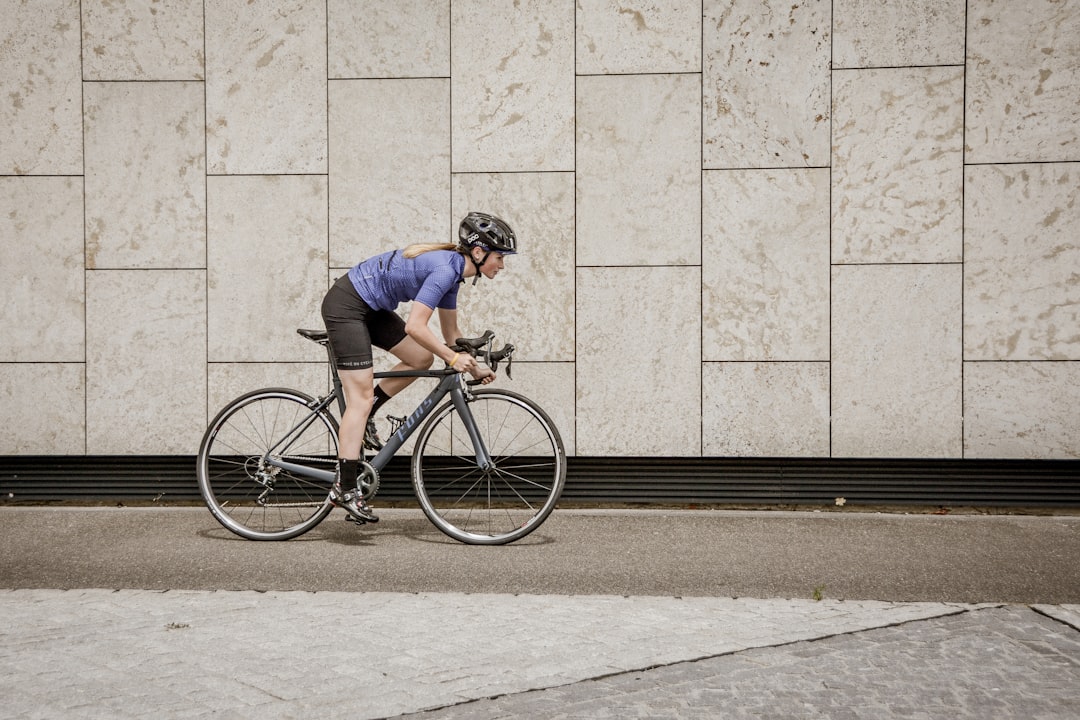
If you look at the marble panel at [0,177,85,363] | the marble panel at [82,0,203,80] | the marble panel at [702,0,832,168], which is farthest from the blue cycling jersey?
the marble panel at [0,177,85,363]

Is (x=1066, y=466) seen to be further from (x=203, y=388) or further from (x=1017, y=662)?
(x=203, y=388)

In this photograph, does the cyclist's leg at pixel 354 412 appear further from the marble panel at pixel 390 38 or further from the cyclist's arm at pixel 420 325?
the marble panel at pixel 390 38

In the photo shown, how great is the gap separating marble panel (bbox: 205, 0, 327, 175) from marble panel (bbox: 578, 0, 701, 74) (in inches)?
73.4

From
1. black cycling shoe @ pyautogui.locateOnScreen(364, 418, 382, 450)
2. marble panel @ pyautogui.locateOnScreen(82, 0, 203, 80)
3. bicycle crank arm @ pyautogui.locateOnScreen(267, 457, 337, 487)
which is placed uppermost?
marble panel @ pyautogui.locateOnScreen(82, 0, 203, 80)

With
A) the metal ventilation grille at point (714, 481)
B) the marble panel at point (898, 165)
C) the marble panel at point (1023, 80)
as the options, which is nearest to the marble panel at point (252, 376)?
the metal ventilation grille at point (714, 481)

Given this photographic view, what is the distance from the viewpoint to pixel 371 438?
6.28 metres

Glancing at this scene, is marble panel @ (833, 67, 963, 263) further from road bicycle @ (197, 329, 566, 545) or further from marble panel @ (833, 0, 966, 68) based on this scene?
road bicycle @ (197, 329, 566, 545)

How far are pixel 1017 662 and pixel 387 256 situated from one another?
148 inches

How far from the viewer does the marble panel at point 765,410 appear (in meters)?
7.51

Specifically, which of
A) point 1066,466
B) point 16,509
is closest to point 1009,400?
point 1066,466

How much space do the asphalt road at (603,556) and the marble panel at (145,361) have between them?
0.67m

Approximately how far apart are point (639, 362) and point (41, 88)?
4626 millimetres

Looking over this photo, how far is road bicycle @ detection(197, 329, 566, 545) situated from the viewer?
6.07 m

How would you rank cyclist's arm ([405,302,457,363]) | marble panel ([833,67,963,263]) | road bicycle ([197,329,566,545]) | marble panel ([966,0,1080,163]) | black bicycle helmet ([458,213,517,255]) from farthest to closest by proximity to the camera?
marble panel ([833,67,963,263]), marble panel ([966,0,1080,163]), road bicycle ([197,329,566,545]), black bicycle helmet ([458,213,517,255]), cyclist's arm ([405,302,457,363])
